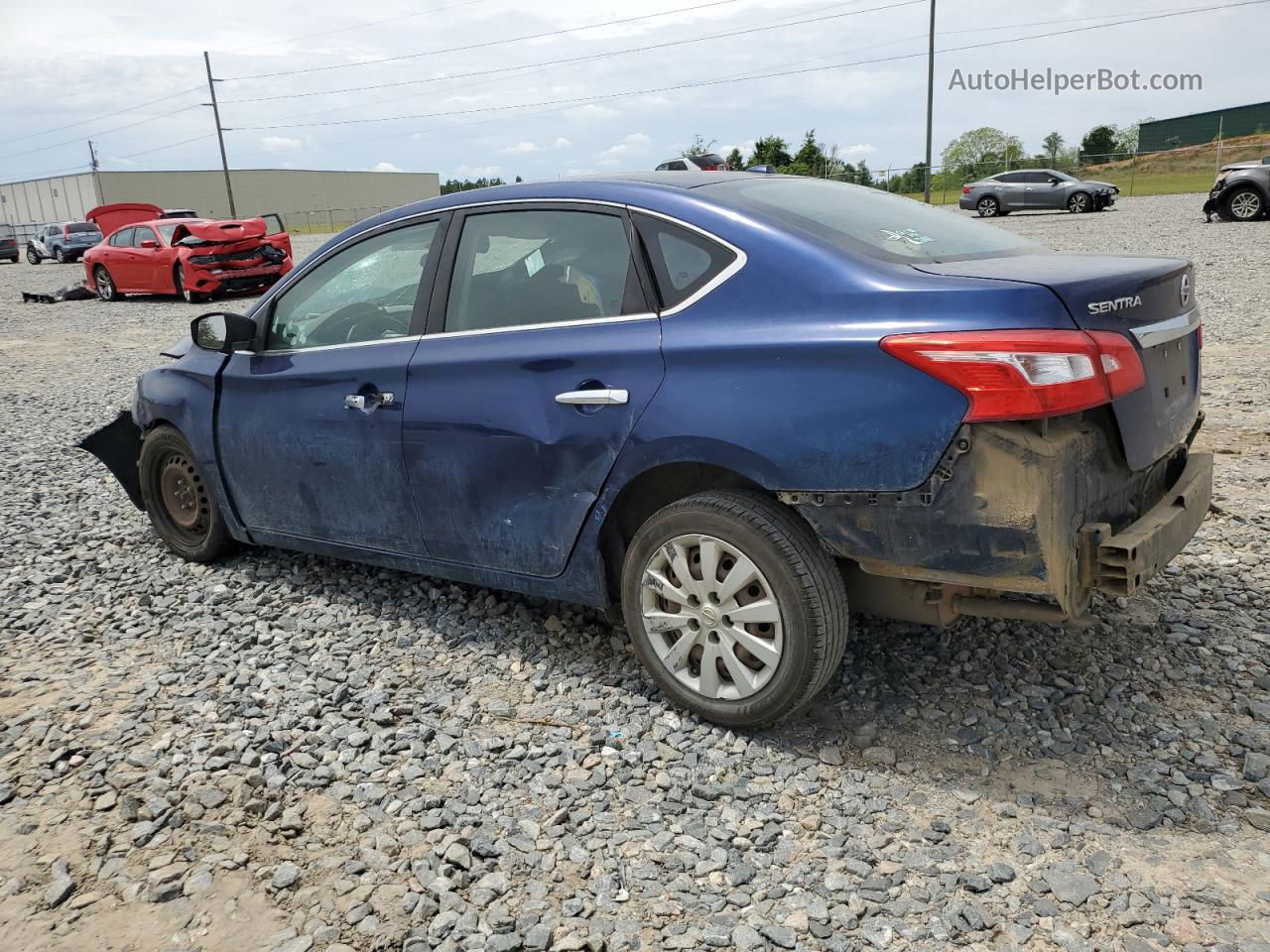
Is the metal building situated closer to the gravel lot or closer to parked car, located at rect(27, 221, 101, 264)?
parked car, located at rect(27, 221, 101, 264)

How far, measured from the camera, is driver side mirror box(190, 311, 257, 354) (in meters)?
4.46

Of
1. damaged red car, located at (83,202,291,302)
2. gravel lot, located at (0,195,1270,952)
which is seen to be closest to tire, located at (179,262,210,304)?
damaged red car, located at (83,202,291,302)

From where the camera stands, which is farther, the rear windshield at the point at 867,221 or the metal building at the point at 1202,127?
the metal building at the point at 1202,127

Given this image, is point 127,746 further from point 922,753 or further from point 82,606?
point 922,753

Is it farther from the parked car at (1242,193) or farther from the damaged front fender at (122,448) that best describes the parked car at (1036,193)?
the damaged front fender at (122,448)

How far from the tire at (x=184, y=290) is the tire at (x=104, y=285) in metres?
2.25

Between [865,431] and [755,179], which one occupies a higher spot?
[755,179]

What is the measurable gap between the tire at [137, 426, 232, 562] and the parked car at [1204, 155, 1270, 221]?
68.9 ft

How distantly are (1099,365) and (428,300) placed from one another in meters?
2.39

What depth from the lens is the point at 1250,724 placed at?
3195mm

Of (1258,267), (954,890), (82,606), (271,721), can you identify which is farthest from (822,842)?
(1258,267)

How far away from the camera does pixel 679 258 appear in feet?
10.8

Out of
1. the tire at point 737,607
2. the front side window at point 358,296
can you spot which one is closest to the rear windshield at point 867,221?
the tire at point 737,607

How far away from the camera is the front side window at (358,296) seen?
404 centimetres
